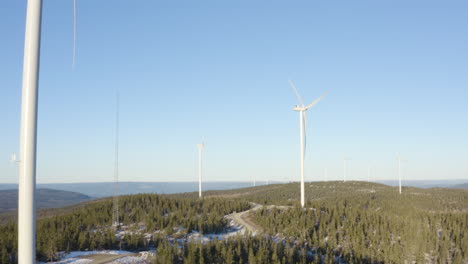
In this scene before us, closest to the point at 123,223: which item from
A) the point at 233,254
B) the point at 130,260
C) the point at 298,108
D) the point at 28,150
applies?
the point at 130,260

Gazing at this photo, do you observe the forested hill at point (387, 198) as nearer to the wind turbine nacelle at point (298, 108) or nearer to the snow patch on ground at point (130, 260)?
the wind turbine nacelle at point (298, 108)

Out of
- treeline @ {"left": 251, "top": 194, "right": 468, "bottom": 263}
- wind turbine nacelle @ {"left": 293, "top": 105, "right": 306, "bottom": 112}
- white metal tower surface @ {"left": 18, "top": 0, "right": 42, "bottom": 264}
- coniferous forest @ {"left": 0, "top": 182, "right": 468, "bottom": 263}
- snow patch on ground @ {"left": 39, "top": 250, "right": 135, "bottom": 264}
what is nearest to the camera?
white metal tower surface @ {"left": 18, "top": 0, "right": 42, "bottom": 264}

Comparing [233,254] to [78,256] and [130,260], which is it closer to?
[130,260]

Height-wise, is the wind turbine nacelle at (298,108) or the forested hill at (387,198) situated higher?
the wind turbine nacelle at (298,108)

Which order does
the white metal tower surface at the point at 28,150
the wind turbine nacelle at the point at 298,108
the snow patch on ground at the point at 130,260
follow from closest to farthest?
the white metal tower surface at the point at 28,150, the snow patch on ground at the point at 130,260, the wind turbine nacelle at the point at 298,108

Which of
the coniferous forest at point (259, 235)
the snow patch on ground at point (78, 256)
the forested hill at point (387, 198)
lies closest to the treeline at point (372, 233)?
the coniferous forest at point (259, 235)

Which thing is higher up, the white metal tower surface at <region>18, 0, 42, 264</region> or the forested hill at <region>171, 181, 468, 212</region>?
the white metal tower surface at <region>18, 0, 42, 264</region>

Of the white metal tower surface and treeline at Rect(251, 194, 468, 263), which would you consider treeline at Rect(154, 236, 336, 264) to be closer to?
treeline at Rect(251, 194, 468, 263)

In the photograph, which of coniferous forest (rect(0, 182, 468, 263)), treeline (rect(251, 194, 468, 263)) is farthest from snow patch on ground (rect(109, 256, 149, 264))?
treeline (rect(251, 194, 468, 263))
